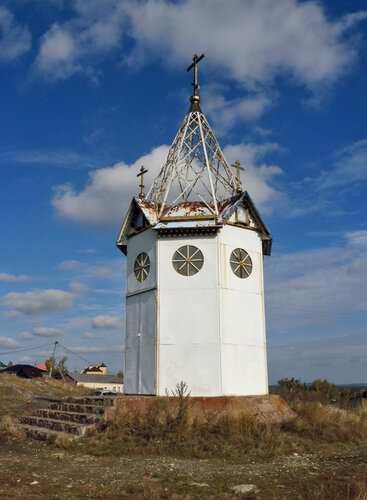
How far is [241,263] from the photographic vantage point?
58.0ft

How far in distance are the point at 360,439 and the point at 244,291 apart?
6.41 meters

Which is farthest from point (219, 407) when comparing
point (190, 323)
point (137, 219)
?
point (137, 219)

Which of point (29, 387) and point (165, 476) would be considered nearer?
point (165, 476)

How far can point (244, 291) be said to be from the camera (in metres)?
17.5

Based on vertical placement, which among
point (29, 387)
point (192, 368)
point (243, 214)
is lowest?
point (29, 387)

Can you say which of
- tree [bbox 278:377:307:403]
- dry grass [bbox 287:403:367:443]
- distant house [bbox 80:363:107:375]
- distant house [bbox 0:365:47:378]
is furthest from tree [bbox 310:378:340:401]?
distant house [bbox 80:363:107:375]

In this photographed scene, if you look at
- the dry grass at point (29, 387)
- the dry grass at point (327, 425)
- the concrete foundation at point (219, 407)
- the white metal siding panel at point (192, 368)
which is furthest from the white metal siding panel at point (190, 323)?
the dry grass at point (29, 387)

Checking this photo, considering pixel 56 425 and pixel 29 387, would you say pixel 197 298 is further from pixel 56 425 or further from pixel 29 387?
pixel 29 387

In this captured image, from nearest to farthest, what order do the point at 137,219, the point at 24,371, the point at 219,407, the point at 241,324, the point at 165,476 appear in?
the point at 165,476, the point at 219,407, the point at 241,324, the point at 137,219, the point at 24,371

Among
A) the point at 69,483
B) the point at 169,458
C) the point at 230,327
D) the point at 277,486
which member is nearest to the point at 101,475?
the point at 69,483

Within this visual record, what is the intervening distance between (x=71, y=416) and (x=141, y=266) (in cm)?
644

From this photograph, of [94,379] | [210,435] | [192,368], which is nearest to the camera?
[210,435]

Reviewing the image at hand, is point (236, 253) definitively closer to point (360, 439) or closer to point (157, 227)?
point (157, 227)

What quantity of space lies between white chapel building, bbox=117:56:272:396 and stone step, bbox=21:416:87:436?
3775 mm
